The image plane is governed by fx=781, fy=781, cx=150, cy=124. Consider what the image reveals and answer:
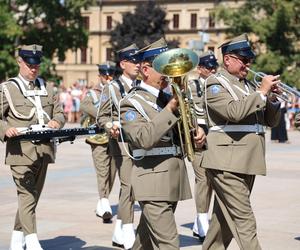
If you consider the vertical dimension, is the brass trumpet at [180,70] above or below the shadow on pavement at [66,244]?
above

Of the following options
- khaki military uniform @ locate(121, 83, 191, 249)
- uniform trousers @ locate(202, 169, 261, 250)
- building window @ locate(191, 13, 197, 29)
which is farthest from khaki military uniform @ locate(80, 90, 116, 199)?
building window @ locate(191, 13, 197, 29)

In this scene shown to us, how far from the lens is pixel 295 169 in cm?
1605

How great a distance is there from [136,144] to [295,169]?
10.8m

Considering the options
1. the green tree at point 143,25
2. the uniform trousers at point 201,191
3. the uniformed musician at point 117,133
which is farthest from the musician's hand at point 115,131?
the green tree at point 143,25

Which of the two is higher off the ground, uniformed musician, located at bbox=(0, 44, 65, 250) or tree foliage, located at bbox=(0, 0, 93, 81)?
uniformed musician, located at bbox=(0, 44, 65, 250)

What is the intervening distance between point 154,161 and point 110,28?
8667 cm

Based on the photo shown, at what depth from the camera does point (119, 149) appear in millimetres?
8625

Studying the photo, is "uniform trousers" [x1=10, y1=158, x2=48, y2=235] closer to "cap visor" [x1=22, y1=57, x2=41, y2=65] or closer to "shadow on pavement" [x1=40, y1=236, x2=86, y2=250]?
"shadow on pavement" [x1=40, y1=236, x2=86, y2=250]

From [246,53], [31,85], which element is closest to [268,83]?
[246,53]

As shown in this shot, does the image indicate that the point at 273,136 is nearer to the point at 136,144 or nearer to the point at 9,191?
the point at 9,191

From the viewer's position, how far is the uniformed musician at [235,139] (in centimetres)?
658

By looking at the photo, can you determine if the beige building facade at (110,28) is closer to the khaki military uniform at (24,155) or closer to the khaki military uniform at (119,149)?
the khaki military uniform at (119,149)

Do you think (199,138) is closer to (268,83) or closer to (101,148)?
(268,83)

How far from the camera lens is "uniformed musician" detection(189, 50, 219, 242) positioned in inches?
345
